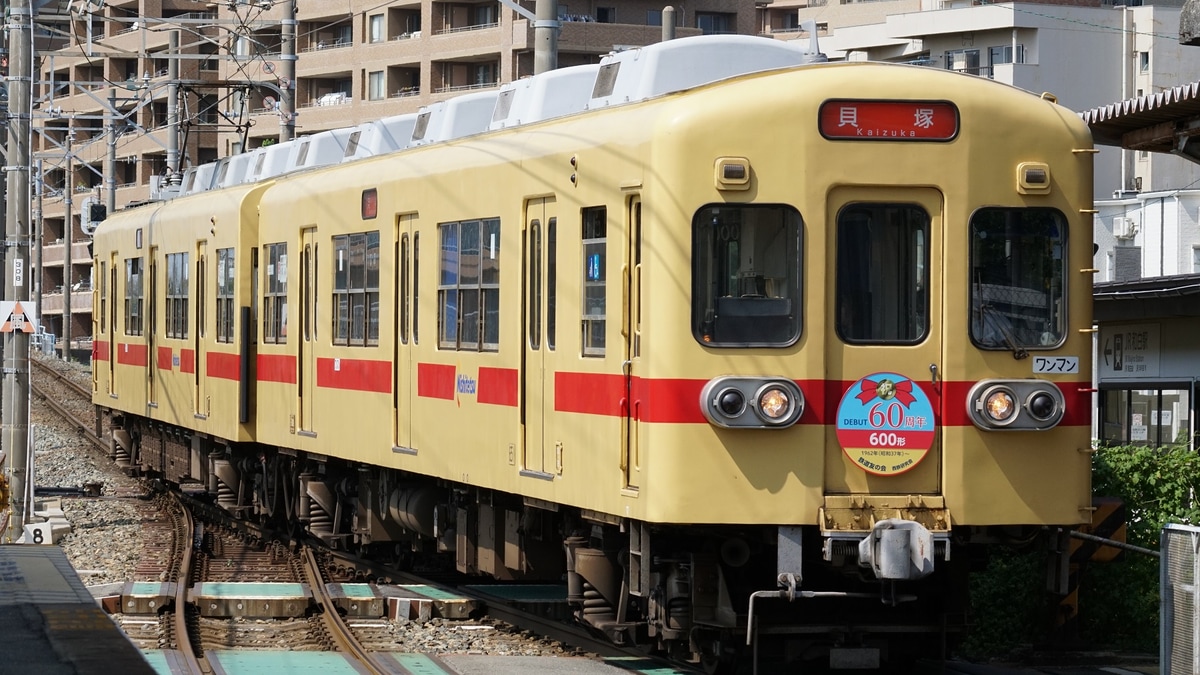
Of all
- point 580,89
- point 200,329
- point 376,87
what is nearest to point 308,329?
point 200,329

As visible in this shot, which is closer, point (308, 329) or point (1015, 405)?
point (1015, 405)

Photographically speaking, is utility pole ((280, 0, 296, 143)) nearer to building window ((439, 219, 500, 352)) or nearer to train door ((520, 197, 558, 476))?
building window ((439, 219, 500, 352))

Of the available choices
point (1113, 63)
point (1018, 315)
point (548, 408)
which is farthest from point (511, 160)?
point (1113, 63)

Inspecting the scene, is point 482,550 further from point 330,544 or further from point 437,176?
point 330,544

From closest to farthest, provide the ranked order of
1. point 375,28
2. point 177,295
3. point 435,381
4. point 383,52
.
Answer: point 435,381
point 177,295
point 383,52
point 375,28

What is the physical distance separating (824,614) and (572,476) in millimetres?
1510

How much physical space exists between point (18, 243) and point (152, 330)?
8.02ft

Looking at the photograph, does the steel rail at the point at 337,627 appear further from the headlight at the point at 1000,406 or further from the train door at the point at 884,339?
the headlight at the point at 1000,406

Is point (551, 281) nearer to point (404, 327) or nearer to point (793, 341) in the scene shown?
→ point (793, 341)

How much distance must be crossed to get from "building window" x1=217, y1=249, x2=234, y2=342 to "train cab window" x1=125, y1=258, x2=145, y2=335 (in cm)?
386

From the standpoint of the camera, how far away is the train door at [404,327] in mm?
12133

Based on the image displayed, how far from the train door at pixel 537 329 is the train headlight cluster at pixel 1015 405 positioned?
7.84ft

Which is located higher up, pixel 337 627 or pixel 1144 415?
pixel 1144 415

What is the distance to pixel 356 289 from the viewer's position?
13.3 meters
